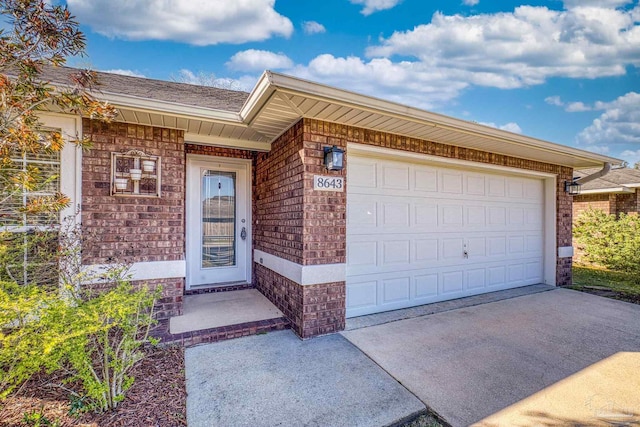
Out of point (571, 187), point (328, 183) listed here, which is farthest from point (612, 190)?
point (328, 183)

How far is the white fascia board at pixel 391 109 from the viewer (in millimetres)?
2750

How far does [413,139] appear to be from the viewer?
14.4 ft

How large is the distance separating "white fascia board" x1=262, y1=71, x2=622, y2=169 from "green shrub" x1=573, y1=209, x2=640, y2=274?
429 cm

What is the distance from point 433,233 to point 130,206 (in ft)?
15.2

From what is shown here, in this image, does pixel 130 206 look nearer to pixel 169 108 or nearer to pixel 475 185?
pixel 169 108

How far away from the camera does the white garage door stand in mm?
4234

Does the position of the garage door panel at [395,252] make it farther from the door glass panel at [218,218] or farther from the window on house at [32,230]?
the window on house at [32,230]

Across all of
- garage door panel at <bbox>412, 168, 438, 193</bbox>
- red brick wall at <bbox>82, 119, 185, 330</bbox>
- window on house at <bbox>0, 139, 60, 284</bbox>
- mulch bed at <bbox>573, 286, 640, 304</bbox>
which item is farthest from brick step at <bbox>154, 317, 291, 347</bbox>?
mulch bed at <bbox>573, 286, 640, 304</bbox>

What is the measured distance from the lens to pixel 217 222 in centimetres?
519

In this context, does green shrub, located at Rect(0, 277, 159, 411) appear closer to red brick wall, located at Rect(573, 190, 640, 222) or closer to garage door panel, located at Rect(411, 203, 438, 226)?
garage door panel, located at Rect(411, 203, 438, 226)

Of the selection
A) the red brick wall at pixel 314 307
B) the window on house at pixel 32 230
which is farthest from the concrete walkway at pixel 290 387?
the window on house at pixel 32 230

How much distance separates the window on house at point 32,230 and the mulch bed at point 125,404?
129 centimetres

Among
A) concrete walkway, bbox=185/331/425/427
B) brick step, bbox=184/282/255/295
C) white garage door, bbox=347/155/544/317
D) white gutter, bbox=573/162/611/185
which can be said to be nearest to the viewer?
concrete walkway, bbox=185/331/425/427

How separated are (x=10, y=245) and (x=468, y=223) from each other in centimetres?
655
